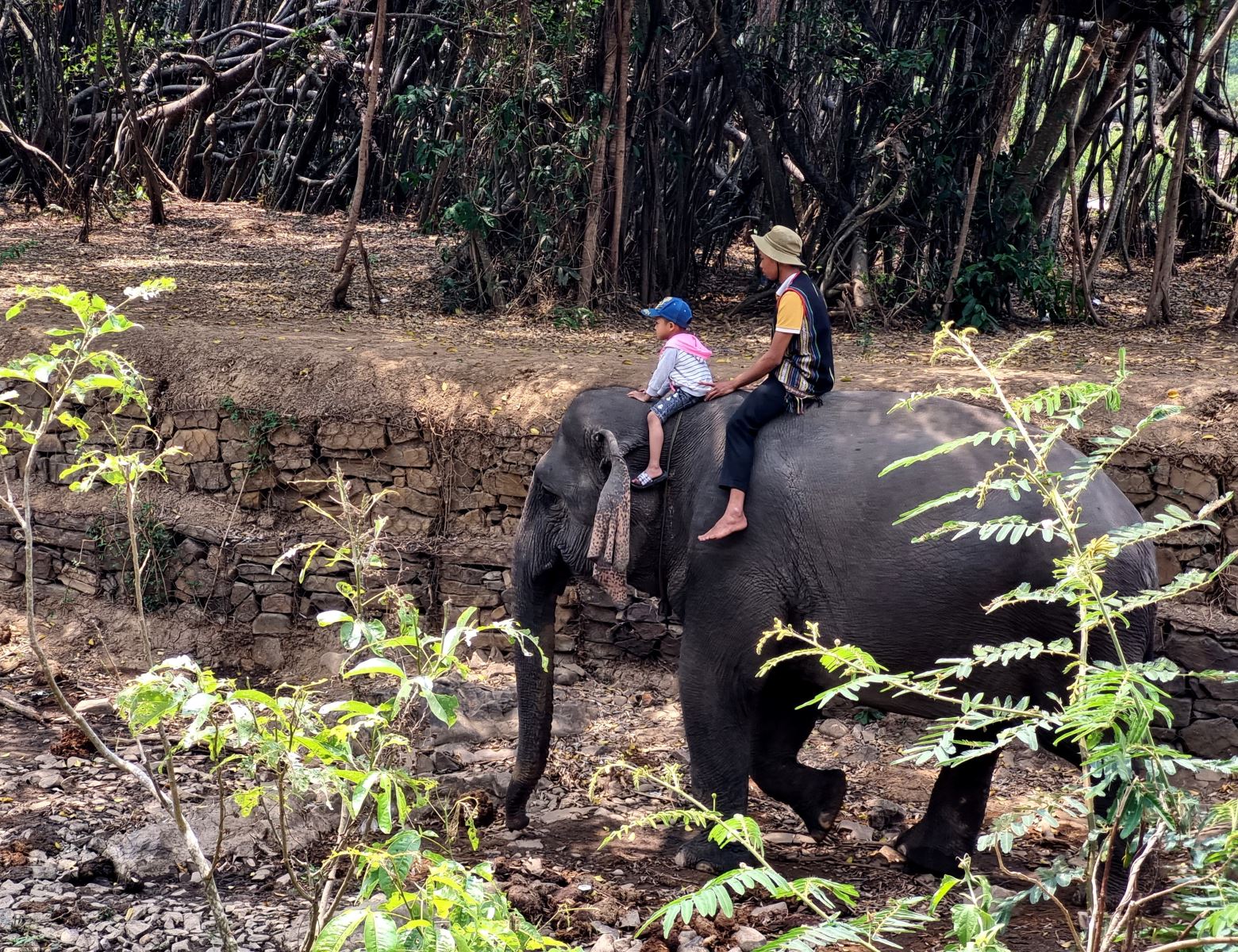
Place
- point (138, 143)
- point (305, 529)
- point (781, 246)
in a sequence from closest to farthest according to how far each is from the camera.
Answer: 1. point (781, 246)
2. point (305, 529)
3. point (138, 143)

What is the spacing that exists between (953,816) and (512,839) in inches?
80.1

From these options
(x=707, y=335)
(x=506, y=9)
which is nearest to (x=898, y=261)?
(x=707, y=335)

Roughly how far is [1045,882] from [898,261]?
10309 millimetres

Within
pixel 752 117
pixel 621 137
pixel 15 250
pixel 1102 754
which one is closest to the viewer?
pixel 1102 754

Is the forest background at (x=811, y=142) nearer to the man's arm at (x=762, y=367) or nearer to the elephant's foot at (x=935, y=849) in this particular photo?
the man's arm at (x=762, y=367)

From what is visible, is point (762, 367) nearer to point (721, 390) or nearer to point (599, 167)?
point (721, 390)

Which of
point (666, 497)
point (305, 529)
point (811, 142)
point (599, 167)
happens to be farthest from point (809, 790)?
point (811, 142)

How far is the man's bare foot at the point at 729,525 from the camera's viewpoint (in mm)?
5250

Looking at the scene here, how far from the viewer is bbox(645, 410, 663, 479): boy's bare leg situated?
5.57 m

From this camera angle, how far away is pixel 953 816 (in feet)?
18.0

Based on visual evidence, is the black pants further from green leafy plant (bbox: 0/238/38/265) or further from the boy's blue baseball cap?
green leafy plant (bbox: 0/238/38/265)

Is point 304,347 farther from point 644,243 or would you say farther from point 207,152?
point 207,152

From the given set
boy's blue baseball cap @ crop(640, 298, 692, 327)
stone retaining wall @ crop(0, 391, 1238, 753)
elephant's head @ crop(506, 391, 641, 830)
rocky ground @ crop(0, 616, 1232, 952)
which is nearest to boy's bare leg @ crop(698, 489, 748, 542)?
→ elephant's head @ crop(506, 391, 641, 830)

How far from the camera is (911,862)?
18.2 ft
